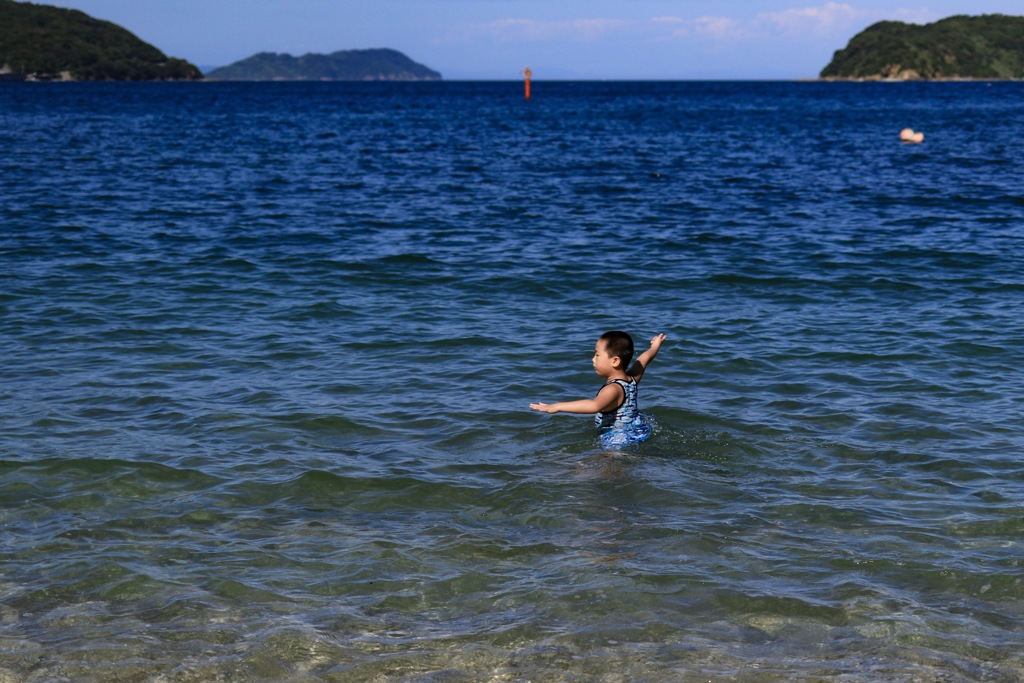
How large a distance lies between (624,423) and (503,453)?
115 cm

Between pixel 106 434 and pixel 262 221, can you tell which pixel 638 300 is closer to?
pixel 106 434

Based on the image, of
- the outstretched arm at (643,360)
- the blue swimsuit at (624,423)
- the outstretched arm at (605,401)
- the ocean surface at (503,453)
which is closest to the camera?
the ocean surface at (503,453)

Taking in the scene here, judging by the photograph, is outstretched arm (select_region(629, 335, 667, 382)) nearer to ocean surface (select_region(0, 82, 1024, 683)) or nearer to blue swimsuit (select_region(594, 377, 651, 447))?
blue swimsuit (select_region(594, 377, 651, 447))

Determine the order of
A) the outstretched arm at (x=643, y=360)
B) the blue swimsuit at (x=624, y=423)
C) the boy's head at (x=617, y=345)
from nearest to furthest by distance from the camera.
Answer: the boy's head at (x=617, y=345) → the blue swimsuit at (x=624, y=423) → the outstretched arm at (x=643, y=360)

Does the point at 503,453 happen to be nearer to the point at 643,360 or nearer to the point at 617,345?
the point at 617,345

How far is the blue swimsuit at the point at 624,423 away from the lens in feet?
29.9

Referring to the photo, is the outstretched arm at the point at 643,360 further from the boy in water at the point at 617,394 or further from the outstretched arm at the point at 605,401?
the outstretched arm at the point at 605,401

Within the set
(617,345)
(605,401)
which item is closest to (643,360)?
(617,345)

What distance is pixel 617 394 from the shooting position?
8984mm

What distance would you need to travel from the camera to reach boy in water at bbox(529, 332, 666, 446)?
8914 millimetres

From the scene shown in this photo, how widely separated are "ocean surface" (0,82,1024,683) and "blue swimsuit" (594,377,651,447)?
8.5 inches

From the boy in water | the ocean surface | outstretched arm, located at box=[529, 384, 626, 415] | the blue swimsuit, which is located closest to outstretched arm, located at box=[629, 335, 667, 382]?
the boy in water

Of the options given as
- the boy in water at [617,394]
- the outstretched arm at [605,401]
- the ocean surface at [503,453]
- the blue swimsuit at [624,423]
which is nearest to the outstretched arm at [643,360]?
the boy in water at [617,394]

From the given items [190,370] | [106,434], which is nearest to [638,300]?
[190,370]
